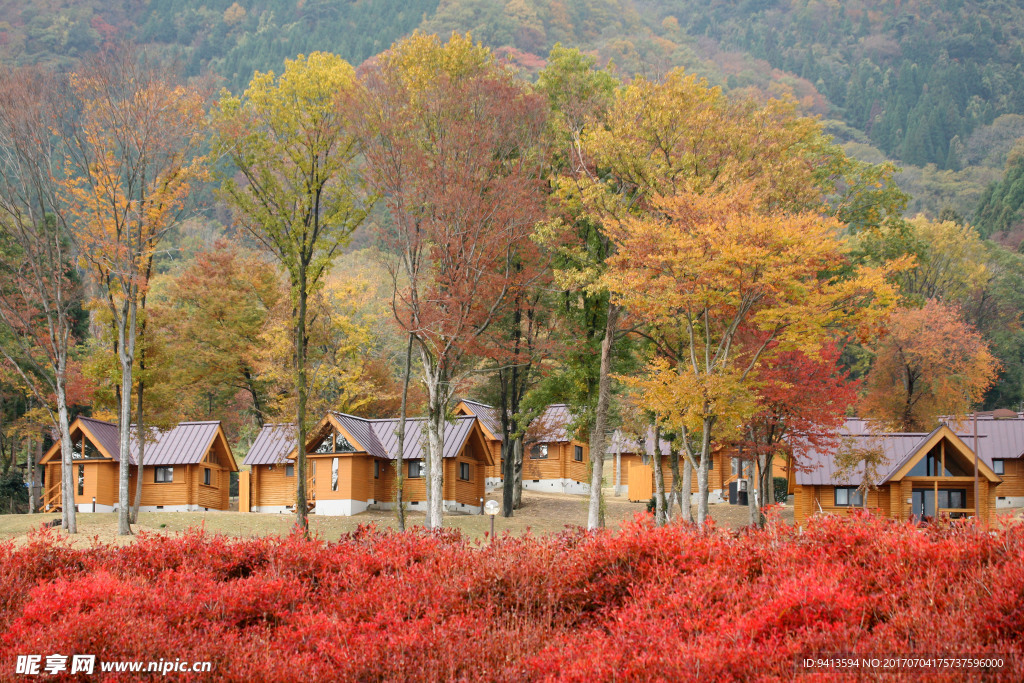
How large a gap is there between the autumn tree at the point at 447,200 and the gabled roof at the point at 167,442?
15.4 metres

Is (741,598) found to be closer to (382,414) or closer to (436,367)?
(436,367)

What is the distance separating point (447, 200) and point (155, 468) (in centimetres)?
2209

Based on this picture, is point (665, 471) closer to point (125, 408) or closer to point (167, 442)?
point (167, 442)

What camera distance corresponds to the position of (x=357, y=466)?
35.5 m

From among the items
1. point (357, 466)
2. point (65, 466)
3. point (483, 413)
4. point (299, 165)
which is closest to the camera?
point (65, 466)

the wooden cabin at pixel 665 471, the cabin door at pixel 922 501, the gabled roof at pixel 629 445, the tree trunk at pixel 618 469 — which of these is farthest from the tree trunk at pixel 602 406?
the tree trunk at pixel 618 469

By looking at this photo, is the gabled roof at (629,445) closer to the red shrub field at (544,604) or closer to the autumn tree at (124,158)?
the autumn tree at (124,158)

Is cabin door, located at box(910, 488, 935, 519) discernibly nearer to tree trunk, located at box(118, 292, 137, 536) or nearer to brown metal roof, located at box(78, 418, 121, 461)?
tree trunk, located at box(118, 292, 137, 536)

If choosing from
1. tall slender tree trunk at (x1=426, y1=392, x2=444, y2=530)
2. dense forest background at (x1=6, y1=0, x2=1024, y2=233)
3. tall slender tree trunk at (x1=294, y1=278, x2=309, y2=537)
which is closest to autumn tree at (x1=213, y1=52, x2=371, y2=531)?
tall slender tree trunk at (x1=294, y1=278, x2=309, y2=537)

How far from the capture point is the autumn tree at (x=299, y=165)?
27484 millimetres

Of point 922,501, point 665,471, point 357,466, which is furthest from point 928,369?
point 357,466

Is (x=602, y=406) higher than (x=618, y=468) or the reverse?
higher

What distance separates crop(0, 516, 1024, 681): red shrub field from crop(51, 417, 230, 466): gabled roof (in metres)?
27.0

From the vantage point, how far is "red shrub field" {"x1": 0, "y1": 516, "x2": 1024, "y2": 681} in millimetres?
Result: 7430
